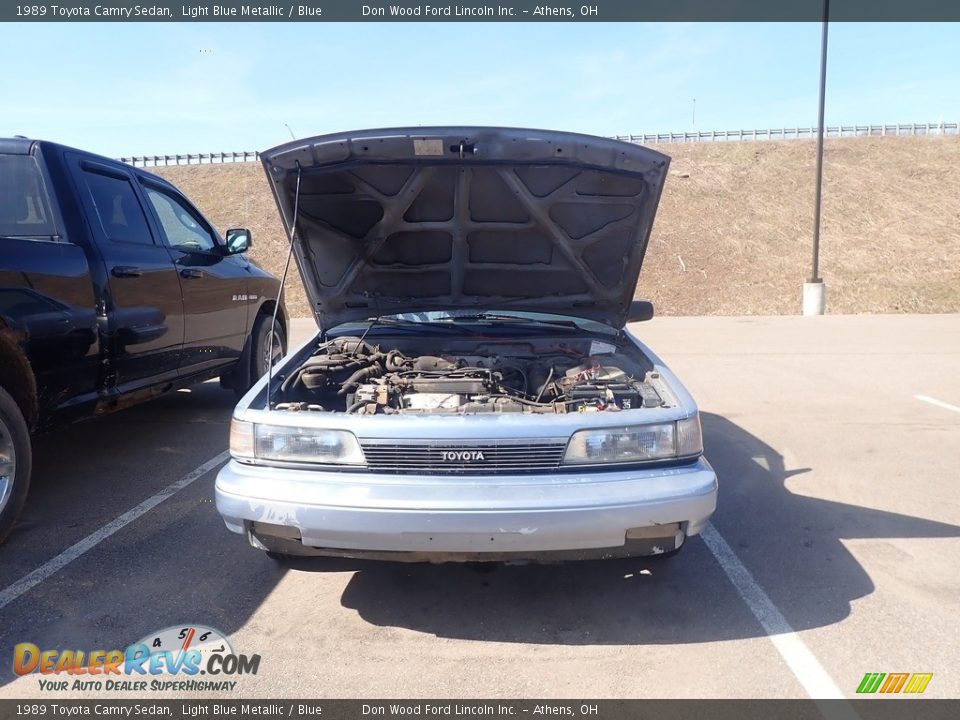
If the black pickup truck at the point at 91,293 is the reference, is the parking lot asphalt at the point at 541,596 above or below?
below

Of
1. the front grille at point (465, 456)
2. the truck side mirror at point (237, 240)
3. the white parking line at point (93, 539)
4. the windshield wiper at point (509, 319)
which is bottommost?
the white parking line at point (93, 539)

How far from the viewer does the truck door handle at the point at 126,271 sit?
4.31m

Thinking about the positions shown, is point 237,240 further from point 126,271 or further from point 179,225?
point 126,271

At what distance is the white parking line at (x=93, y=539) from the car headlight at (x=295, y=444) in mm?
1272

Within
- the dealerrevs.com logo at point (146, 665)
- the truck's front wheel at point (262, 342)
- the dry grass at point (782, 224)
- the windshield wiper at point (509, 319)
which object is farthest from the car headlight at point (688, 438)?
the dry grass at point (782, 224)

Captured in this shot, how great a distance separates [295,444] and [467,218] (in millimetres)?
1864

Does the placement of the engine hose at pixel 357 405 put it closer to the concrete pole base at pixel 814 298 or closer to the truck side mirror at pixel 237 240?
the truck side mirror at pixel 237 240

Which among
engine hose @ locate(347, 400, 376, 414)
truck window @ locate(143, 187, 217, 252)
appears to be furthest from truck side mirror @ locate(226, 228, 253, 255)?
engine hose @ locate(347, 400, 376, 414)

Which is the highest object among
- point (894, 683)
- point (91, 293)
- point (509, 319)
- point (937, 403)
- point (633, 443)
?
point (91, 293)

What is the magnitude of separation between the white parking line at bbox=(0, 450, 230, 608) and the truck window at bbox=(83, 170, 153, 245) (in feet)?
5.32

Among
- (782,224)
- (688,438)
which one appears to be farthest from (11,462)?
(782,224)

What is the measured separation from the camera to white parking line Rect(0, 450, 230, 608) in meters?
3.23

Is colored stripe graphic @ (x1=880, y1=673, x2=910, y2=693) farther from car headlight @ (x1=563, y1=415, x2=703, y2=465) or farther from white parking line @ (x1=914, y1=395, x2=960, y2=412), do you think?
white parking line @ (x1=914, y1=395, x2=960, y2=412)

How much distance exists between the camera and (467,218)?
4160 millimetres
